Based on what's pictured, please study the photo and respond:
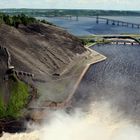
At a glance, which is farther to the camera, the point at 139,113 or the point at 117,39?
the point at 117,39

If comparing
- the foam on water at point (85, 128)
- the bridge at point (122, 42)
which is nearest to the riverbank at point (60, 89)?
the foam on water at point (85, 128)

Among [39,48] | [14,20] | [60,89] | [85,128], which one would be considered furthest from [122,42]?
[85,128]

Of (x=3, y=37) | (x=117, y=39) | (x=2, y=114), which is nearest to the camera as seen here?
(x=2, y=114)

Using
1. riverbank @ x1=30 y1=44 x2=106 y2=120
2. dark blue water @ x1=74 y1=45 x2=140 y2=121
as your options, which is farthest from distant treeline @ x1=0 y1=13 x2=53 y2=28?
dark blue water @ x1=74 y1=45 x2=140 y2=121

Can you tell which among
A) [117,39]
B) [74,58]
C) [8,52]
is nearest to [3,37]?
[8,52]

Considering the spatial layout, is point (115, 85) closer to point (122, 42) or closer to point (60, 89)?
point (60, 89)

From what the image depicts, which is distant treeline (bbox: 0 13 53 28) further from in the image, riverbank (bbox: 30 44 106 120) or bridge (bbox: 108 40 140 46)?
bridge (bbox: 108 40 140 46)

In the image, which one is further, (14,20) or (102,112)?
(14,20)

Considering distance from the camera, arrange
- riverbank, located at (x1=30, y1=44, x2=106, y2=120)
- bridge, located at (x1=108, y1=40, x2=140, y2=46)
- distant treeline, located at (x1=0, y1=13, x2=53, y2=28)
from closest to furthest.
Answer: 1. riverbank, located at (x1=30, y1=44, x2=106, y2=120)
2. distant treeline, located at (x1=0, y1=13, x2=53, y2=28)
3. bridge, located at (x1=108, y1=40, x2=140, y2=46)

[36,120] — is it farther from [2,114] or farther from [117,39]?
[117,39]
